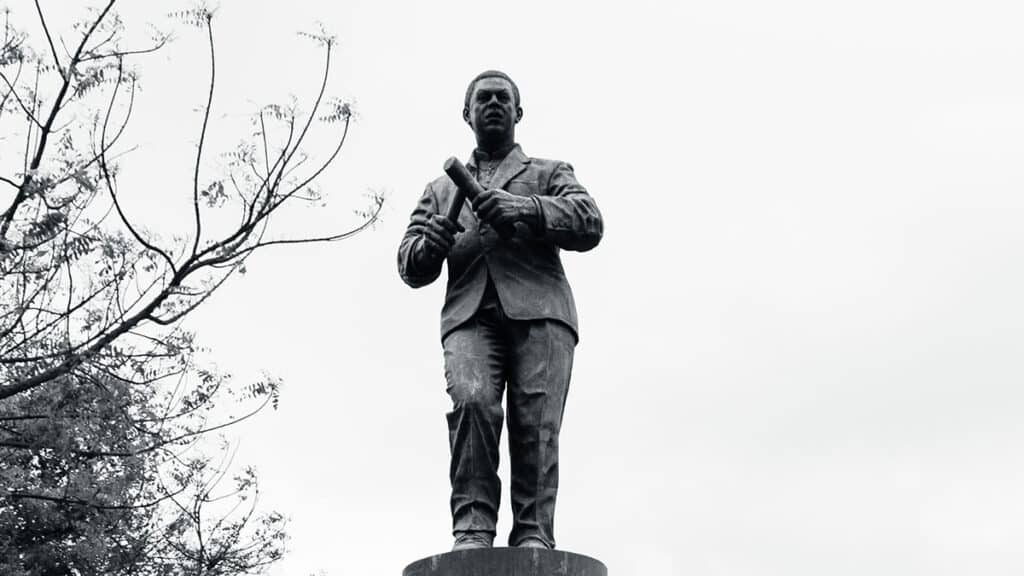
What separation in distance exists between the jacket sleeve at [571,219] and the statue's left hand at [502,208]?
7 centimetres

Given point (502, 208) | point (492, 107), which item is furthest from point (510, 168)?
point (502, 208)

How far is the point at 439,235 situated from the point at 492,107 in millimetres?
853

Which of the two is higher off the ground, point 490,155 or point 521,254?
point 490,155

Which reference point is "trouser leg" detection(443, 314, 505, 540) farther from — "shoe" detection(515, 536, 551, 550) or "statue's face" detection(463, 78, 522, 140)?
"statue's face" detection(463, 78, 522, 140)

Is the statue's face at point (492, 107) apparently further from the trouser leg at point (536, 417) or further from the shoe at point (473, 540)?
the shoe at point (473, 540)

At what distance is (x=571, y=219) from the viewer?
763cm

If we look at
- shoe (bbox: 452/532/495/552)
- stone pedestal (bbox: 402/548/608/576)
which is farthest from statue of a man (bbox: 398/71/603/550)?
stone pedestal (bbox: 402/548/608/576)

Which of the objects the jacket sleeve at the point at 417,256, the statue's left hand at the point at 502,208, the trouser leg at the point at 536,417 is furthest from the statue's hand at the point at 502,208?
the trouser leg at the point at 536,417

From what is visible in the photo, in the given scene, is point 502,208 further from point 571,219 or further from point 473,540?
point 473,540

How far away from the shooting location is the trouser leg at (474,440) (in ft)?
24.0

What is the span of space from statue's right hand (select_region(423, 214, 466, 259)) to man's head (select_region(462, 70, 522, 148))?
26.6 inches

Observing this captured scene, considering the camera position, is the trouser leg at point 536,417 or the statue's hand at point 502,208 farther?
the statue's hand at point 502,208

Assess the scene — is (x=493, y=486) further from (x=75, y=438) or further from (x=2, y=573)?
(x=2, y=573)

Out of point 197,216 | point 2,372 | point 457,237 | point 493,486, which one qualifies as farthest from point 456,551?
point 2,372
